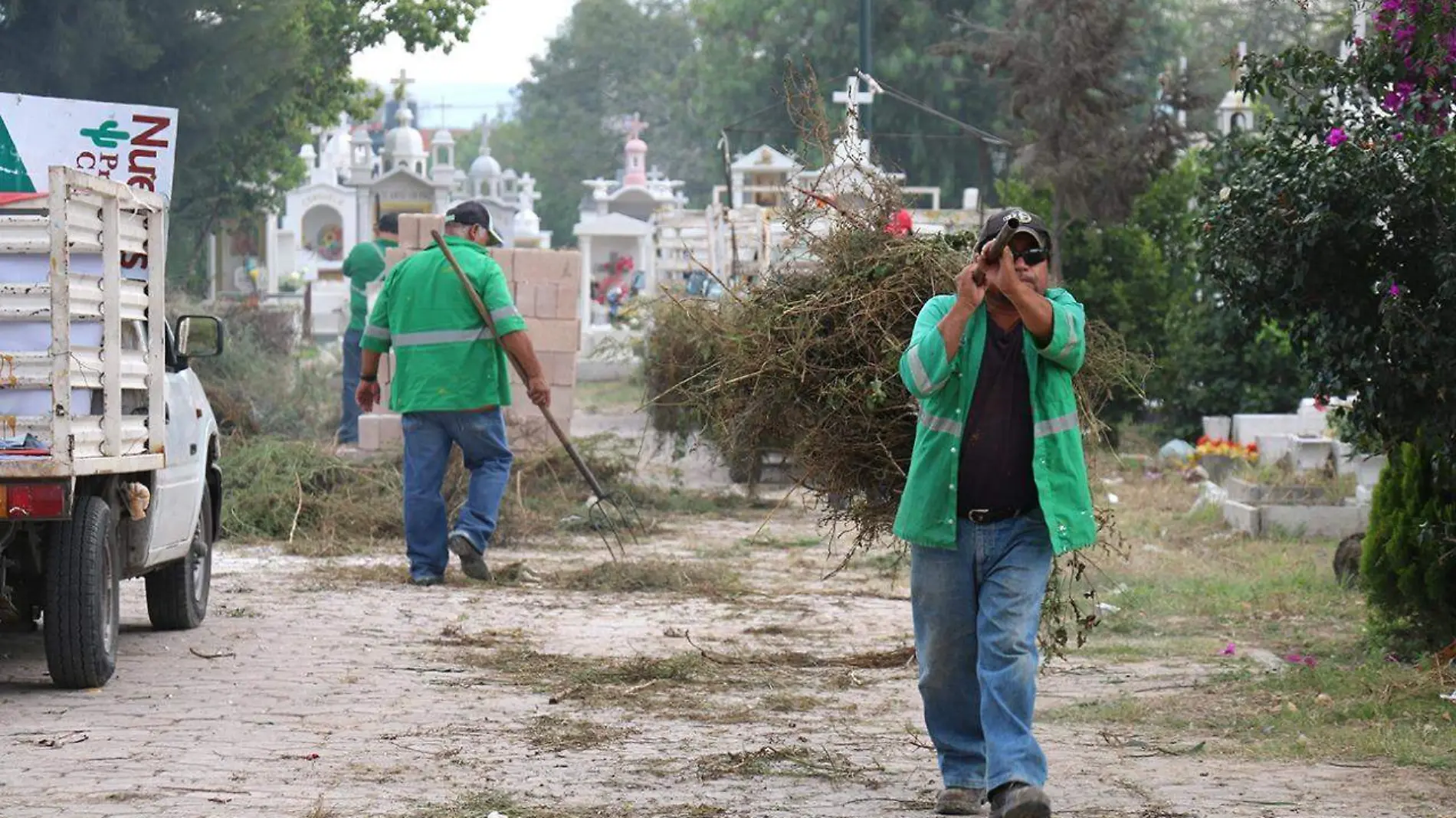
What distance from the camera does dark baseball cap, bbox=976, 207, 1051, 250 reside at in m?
5.84

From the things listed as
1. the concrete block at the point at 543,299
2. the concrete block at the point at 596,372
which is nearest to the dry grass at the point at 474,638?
the concrete block at the point at 543,299

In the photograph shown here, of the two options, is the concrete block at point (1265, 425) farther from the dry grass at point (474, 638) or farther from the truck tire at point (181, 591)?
the truck tire at point (181, 591)

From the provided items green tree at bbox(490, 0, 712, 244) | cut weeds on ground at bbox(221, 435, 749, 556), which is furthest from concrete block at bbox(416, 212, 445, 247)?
green tree at bbox(490, 0, 712, 244)

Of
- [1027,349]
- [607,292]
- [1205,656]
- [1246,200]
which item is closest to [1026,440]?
[1027,349]

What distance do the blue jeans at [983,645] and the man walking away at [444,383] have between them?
537cm

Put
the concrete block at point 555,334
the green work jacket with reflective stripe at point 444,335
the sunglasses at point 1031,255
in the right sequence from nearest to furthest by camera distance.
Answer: the sunglasses at point 1031,255
the green work jacket with reflective stripe at point 444,335
the concrete block at point 555,334

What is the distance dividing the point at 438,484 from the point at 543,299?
536 centimetres

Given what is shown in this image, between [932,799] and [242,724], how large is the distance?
249 cm

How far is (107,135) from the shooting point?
9477 mm

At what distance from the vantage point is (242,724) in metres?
7.34

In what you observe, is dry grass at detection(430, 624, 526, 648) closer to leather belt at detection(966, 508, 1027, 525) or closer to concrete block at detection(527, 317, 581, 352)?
leather belt at detection(966, 508, 1027, 525)

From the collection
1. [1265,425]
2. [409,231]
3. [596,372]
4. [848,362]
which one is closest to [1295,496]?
[1265,425]

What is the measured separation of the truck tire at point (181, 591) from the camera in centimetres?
949

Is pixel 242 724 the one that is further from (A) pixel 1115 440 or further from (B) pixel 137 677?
(A) pixel 1115 440
